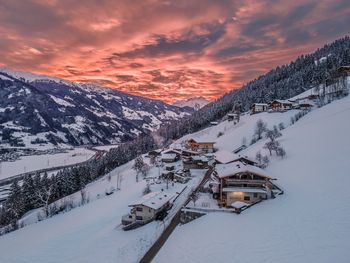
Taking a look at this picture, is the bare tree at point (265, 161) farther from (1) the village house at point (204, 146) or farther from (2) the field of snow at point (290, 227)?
(1) the village house at point (204, 146)

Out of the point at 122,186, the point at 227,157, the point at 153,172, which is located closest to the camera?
the point at 227,157

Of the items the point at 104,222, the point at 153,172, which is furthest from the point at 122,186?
the point at 104,222

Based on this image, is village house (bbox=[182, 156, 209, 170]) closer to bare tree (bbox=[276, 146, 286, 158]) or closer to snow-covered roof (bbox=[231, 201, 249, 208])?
bare tree (bbox=[276, 146, 286, 158])

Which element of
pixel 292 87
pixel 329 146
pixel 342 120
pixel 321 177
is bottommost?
pixel 321 177

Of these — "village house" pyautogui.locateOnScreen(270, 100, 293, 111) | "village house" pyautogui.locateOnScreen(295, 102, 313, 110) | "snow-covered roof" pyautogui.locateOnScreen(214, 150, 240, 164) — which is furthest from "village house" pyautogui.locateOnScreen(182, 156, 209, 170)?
"village house" pyautogui.locateOnScreen(270, 100, 293, 111)

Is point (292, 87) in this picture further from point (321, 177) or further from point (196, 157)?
point (321, 177)

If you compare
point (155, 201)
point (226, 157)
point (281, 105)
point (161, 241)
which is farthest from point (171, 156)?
point (161, 241)
